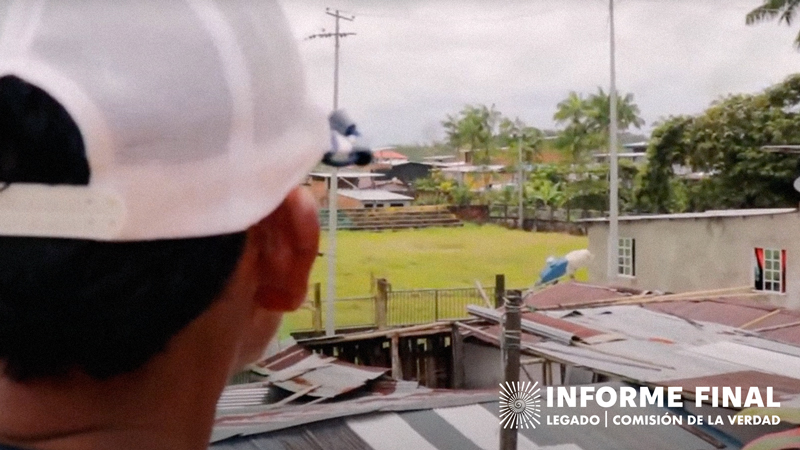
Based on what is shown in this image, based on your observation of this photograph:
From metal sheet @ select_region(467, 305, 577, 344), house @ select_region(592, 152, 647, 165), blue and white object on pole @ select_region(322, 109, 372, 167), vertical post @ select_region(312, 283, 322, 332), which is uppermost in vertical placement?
house @ select_region(592, 152, 647, 165)

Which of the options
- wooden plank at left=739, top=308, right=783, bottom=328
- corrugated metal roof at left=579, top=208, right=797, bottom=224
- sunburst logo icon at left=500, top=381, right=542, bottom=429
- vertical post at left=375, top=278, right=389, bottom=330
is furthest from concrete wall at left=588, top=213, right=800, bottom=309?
sunburst logo icon at left=500, top=381, right=542, bottom=429

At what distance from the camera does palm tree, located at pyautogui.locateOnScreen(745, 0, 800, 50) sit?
13.3 ft

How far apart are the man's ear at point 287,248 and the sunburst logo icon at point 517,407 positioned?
→ 39.7 inches

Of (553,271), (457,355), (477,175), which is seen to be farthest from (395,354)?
(477,175)

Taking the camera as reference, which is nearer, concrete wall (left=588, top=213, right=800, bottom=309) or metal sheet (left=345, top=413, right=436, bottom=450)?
metal sheet (left=345, top=413, right=436, bottom=450)

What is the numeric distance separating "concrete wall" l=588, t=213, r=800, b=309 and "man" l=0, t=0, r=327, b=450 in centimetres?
296

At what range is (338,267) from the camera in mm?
3539

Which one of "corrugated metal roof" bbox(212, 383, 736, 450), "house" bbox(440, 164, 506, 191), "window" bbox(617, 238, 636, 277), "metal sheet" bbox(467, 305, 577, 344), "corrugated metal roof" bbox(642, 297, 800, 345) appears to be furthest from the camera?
"house" bbox(440, 164, 506, 191)

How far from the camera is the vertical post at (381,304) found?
323cm

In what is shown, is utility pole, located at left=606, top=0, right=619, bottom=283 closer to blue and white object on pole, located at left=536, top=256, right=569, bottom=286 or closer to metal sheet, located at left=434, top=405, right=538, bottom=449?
blue and white object on pole, located at left=536, top=256, right=569, bottom=286

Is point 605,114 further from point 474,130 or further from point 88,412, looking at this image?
point 88,412

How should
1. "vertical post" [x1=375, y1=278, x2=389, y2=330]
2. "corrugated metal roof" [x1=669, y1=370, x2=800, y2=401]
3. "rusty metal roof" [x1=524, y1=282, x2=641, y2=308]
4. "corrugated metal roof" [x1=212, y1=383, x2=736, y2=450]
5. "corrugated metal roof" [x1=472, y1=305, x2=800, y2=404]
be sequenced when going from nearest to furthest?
"corrugated metal roof" [x1=212, y1=383, x2=736, y2=450], "corrugated metal roof" [x1=669, y1=370, x2=800, y2=401], "corrugated metal roof" [x1=472, y1=305, x2=800, y2=404], "rusty metal roof" [x1=524, y1=282, x2=641, y2=308], "vertical post" [x1=375, y1=278, x2=389, y2=330]

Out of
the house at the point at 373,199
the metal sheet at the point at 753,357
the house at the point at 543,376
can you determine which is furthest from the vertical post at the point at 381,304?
the metal sheet at the point at 753,357

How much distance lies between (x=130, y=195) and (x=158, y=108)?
0.03 metres
